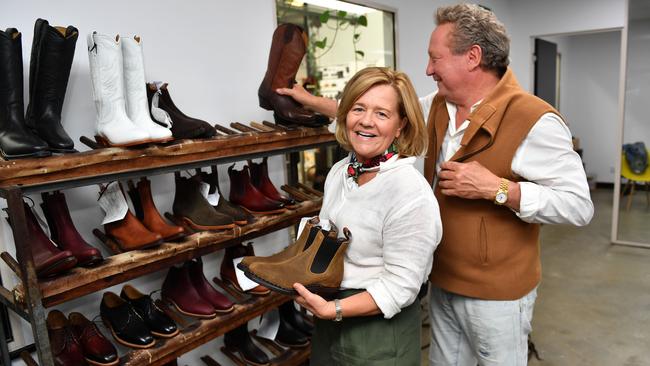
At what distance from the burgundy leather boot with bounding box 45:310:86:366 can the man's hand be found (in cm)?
130

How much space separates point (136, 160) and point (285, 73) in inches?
30.0

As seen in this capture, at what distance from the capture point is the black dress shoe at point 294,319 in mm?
2217

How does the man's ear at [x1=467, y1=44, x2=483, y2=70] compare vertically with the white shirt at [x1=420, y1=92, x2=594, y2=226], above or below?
above

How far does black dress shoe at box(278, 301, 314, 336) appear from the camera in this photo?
222 centimetres

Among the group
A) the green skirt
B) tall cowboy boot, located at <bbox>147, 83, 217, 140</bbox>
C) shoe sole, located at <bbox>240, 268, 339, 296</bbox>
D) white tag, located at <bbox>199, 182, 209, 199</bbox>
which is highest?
tall cowboy boot, located at <bbox>147, 83, 217, 140</bbox>

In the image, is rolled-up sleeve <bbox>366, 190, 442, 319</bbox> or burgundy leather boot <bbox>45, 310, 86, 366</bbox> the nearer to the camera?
rolled-up sleeve <bbox>366, 190, 442, 319</bbox>

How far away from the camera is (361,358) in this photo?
121 cm

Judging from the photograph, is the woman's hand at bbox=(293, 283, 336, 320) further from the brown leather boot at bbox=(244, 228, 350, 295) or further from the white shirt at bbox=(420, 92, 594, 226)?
the white shirt at bbox=(420, 92, 594, 226)

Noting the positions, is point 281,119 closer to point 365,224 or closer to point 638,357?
point 365,224

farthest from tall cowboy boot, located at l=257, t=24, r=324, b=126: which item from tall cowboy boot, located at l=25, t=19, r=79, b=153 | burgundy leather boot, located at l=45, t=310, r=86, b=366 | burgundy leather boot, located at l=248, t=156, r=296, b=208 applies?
burgundy leather boot, located at l=45, t=310, r=86, b=366

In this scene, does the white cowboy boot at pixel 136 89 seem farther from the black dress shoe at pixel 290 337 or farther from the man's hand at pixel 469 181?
the black dress shoe at pixel 290 337

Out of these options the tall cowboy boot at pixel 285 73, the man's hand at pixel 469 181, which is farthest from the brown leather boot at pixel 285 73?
the man's hand at pixel 469 181

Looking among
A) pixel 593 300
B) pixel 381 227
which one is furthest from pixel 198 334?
pixel 593 300

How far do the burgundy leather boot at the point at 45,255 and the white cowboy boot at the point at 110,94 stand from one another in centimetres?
33
